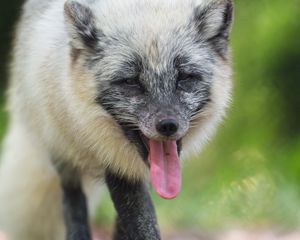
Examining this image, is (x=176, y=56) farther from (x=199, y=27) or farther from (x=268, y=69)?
(x=268, y=69)

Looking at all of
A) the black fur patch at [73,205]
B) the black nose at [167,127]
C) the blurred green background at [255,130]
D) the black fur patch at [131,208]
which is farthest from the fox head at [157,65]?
the blurred green background at [255,130]

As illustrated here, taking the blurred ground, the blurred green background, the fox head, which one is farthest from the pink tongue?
the blurred green background

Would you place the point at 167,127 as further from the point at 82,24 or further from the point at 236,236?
the point at 236,236

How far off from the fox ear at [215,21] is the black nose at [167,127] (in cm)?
57

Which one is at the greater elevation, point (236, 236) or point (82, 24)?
point (82, 24)

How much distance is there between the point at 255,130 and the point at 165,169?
3.79 metres

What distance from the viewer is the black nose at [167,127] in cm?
512

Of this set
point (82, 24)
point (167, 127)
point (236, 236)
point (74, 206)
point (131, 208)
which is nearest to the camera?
point (167, 127)

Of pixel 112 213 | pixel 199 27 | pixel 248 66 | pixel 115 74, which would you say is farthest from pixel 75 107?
pixel 248 66

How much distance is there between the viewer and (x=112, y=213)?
8172 mm

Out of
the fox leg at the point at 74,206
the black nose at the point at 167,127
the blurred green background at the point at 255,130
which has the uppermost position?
the black nose at the point at 167,127

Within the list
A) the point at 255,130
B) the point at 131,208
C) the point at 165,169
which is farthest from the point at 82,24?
the point at 255,130

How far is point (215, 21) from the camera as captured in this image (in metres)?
5.49

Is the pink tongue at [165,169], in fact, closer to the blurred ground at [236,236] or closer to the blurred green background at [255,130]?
the blurred ground at [236,236]
